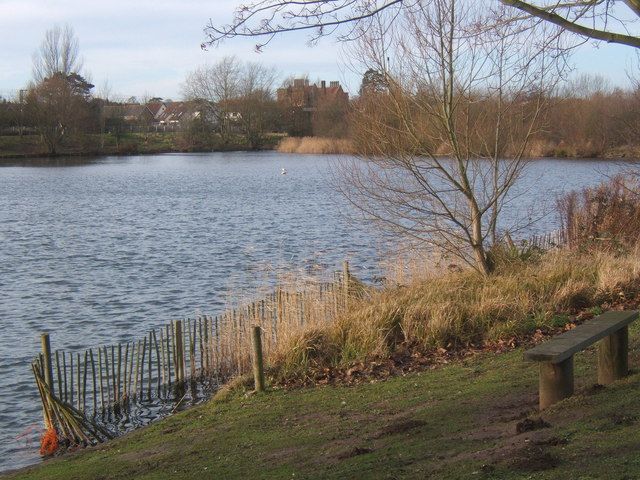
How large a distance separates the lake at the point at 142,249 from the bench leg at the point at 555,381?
21.5ft

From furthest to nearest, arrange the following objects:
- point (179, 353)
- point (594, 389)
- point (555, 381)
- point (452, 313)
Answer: point (179, 353) → point (452, 313) → point (594, 389) → point (555, 381)

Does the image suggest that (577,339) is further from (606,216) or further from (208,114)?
(208,114)

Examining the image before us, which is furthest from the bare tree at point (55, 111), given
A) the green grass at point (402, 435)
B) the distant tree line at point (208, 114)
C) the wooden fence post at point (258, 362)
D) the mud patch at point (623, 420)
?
the mud patch at point (623, 420)

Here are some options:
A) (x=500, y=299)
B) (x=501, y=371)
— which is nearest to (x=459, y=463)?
(x=501, y=371)

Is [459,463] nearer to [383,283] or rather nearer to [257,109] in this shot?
[383,283]

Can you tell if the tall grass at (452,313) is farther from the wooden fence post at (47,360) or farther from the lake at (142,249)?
the lake at (142,249)

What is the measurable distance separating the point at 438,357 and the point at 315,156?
67.6m

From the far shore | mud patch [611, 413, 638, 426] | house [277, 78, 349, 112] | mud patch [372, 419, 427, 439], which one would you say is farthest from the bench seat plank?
the far shore

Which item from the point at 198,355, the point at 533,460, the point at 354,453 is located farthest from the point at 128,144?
the point at 533,460

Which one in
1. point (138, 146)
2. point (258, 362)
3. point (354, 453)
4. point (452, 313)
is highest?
point (138, 146)

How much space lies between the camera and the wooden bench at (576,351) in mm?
6602

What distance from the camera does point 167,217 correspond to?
36250mm

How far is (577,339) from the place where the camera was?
6.89 metres

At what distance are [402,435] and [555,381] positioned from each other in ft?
4.51
